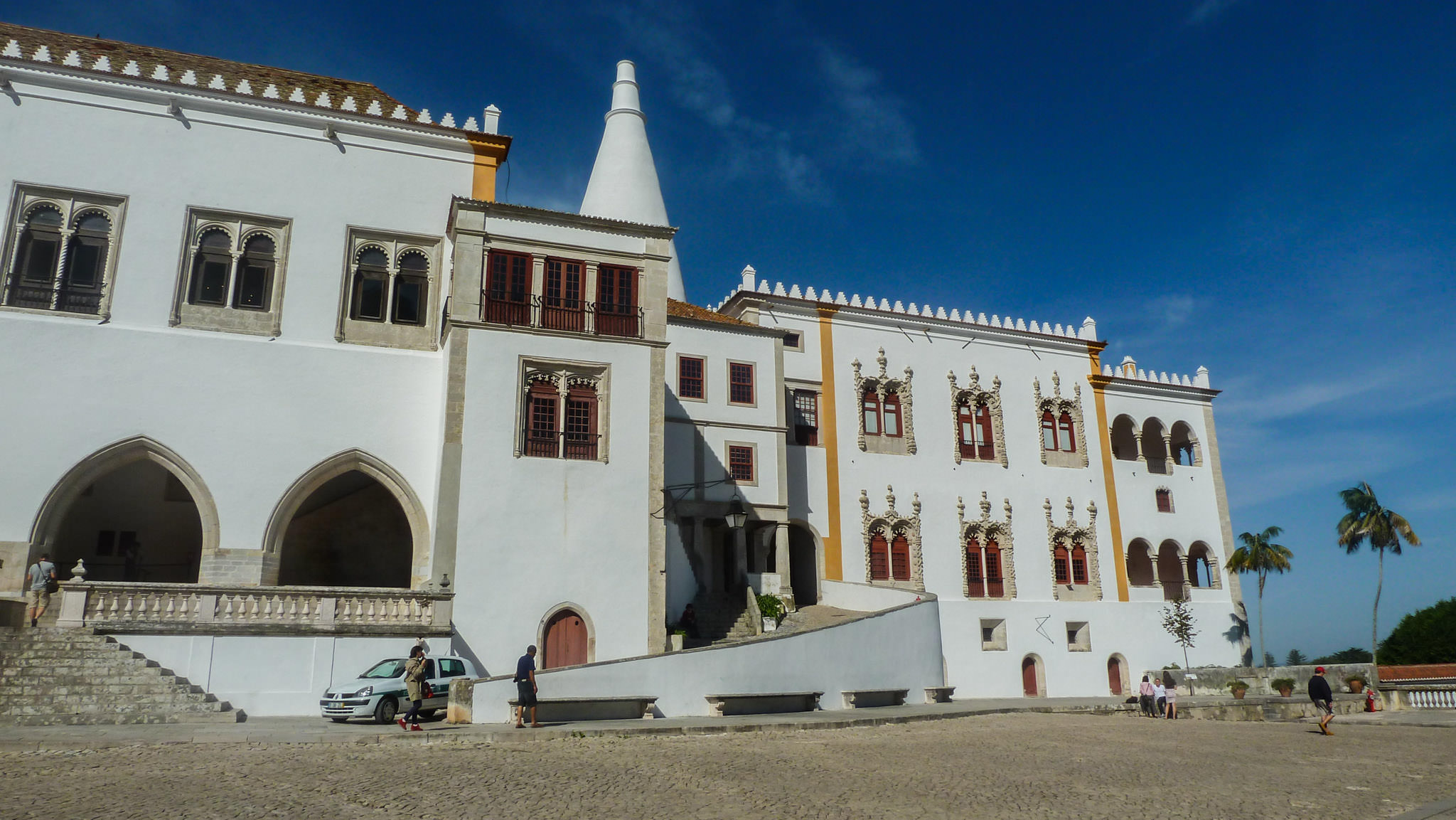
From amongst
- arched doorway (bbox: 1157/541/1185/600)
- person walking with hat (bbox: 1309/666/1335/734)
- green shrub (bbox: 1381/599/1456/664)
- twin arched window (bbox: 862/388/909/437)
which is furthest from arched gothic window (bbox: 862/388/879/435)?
green shrub (bbox: 1381/599/1456/664)

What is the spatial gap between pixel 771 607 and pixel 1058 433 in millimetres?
15923

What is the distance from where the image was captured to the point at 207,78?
906 inches

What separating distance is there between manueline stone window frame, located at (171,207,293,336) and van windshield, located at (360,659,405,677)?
9196 millimetres

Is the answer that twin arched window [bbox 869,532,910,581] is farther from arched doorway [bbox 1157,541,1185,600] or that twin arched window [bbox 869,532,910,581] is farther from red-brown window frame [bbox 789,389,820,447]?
arched doorway [bbox 1157,541,1185,600]

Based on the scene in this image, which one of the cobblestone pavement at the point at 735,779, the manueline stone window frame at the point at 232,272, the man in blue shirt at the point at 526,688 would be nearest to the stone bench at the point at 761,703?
the cobblestone pavement at the point at 735,779

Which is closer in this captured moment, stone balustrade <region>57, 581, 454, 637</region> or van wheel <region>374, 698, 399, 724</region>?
van wheel <region>374, 698, 399, 724</region>

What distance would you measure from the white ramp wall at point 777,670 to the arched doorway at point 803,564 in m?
5.69

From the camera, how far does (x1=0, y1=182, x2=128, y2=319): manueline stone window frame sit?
67.0 ft

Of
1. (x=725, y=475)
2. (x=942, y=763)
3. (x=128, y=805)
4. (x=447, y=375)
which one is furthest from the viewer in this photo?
(x=725, y=475)

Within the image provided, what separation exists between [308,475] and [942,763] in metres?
15.2

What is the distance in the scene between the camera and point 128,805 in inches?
311

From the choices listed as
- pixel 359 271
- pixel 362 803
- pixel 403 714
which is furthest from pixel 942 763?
pixel 359 271

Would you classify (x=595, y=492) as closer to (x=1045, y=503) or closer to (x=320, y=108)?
(x=320, y=108)

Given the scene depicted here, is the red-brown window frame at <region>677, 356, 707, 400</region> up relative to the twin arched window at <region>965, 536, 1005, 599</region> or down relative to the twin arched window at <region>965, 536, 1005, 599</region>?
up
